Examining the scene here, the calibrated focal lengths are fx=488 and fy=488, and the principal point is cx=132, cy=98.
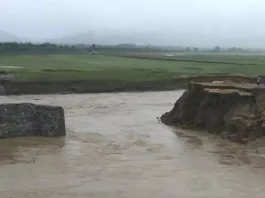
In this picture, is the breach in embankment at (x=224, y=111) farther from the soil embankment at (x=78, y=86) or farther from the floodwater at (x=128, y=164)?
the soil embankment at (x=78, y=86)

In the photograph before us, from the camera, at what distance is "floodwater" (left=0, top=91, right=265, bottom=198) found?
12.5 metres

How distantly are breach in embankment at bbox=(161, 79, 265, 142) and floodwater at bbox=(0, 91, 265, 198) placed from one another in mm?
840

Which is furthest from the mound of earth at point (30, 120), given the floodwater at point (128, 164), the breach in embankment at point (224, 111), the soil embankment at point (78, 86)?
the soil embankment at point (78, 86)

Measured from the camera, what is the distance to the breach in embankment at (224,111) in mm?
19188

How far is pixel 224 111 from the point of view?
71.1 feet

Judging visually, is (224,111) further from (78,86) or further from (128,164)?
(78,86)

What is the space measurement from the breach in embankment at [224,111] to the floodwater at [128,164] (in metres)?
0.84

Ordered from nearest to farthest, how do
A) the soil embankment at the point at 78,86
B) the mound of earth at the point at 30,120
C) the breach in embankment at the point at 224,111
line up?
1. the mound of earth at the point at 30,120
2. the breach in embankment at the point at 224,111
3. the soil embankment at the point at 78,86

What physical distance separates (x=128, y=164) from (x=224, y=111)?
7.83 m

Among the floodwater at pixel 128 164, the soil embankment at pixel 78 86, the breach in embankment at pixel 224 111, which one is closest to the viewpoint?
the floodwater at pixel 128 164

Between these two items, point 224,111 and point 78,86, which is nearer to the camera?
point 224,111

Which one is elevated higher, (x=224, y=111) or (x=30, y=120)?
(x=30, y=120)

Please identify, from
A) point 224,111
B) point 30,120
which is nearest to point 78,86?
point 224,111

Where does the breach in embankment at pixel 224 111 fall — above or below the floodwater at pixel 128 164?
above
